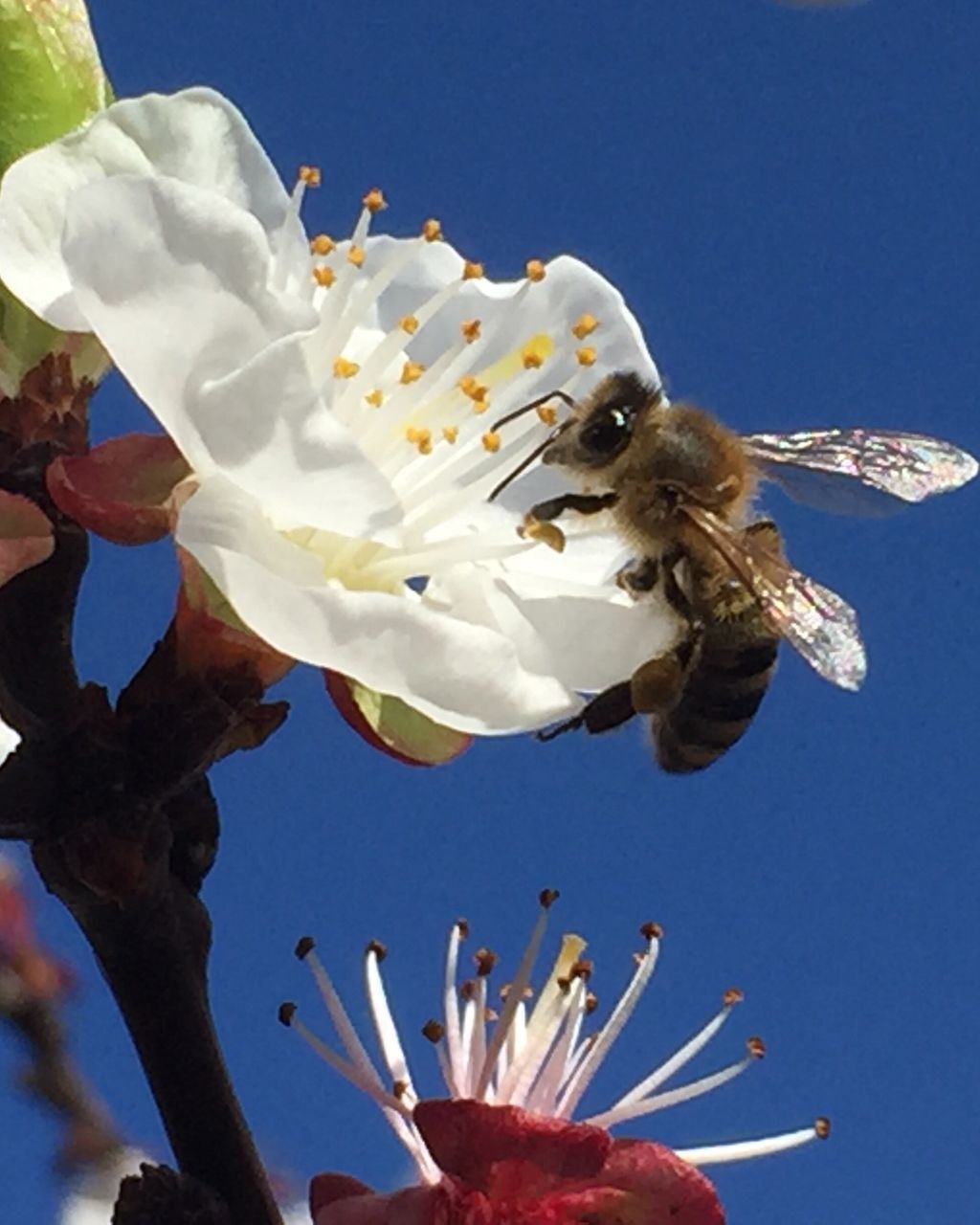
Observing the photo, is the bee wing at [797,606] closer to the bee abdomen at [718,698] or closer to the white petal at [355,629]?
the bee abdomen at [718,698]

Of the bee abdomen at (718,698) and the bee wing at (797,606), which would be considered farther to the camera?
the bee abdomen at (718,698)

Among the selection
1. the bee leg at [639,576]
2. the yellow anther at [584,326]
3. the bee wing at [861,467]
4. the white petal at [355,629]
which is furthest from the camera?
the bee wing at [861,467]

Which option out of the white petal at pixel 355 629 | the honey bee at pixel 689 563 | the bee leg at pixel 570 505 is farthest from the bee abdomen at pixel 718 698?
the white petal at pixel 355 629

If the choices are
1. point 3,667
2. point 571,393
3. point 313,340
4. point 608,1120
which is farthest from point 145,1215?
point 571,393

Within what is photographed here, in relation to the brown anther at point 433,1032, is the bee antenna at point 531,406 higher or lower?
higher

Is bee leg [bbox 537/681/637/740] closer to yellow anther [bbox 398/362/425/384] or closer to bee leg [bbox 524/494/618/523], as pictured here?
bee leg [bbox 524/494/618/523]

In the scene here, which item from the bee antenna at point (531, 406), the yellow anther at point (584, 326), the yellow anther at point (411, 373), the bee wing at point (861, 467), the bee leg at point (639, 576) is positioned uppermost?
the bee wing at point (861, 467)

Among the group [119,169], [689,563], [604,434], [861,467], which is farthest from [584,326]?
[119,169]

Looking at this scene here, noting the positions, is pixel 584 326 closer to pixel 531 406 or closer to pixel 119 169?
pixel 531 406
